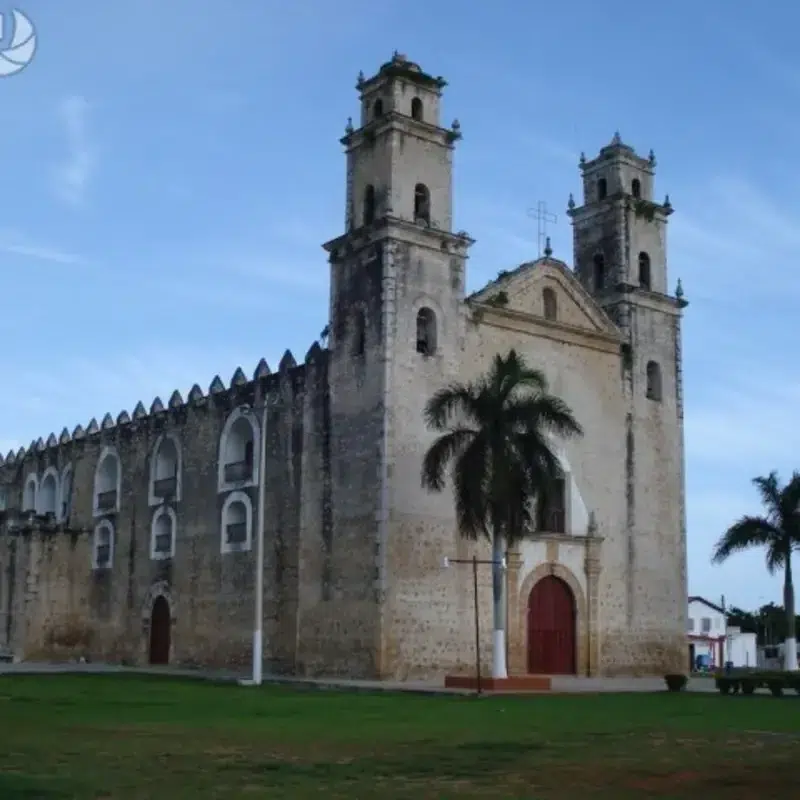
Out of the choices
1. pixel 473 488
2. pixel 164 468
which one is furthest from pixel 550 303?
pixel 164 468

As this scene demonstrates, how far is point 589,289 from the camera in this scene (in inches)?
1496

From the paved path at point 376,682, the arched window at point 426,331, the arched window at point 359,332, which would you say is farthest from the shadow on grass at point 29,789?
the arched window at point 426,331

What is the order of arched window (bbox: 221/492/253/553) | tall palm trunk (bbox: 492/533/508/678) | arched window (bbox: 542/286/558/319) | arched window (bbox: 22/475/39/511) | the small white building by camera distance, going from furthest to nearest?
the small white building
arched window (bbox: 22/475/39/511)
arched window (bbox: 542/286/558/319)
arched window (bbox: 221/492/253/553)
tall palm trunk (bbox: 492/533/508/678)

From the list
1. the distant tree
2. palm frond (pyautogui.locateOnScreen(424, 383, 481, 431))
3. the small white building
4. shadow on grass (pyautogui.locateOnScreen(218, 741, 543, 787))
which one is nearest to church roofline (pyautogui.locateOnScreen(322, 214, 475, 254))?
palm frond (pyautogui.locateOnScreen(424, 383, 481, 431))

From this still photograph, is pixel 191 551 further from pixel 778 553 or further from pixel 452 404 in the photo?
pixel 778 553

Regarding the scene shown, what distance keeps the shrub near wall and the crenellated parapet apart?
13098mm

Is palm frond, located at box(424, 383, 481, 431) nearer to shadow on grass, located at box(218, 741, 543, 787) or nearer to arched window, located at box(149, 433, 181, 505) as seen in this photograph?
arched window, located at box(149, 433, 181, 505)

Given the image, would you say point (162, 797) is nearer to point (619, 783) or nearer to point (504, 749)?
point (619, 783)

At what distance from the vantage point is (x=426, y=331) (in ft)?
103

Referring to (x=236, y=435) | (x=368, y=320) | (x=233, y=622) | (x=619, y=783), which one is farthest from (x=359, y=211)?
(x=619, y=783)

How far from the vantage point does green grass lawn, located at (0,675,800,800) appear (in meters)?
10.1

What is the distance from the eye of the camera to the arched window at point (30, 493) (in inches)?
1909

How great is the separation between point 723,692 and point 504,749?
47.8 ft

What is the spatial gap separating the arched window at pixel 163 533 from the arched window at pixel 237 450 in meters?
3.34
